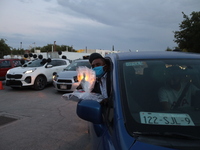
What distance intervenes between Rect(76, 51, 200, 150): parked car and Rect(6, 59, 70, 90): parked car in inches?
313

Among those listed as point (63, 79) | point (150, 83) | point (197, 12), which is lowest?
point (63, 79)

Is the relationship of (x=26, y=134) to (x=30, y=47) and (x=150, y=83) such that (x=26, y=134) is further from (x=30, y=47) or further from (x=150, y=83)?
(x=30, y=47)

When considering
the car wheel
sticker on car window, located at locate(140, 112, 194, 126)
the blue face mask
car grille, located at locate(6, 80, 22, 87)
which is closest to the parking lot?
the blue face mask

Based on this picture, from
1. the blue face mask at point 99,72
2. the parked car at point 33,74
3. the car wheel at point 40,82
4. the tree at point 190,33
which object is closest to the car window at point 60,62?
the parked car at point 33,74

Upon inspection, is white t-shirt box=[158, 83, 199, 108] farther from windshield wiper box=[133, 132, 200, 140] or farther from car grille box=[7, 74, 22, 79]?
car grille box=[7, 74, 22, 79]

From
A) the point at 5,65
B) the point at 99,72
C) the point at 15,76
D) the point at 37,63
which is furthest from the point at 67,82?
the point at 5,65

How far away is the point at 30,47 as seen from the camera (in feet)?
241

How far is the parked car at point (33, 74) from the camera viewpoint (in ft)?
30.1

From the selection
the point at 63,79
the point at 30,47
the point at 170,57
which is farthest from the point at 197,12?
the point at 30,47

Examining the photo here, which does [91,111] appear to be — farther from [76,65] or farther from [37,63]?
[37,63]

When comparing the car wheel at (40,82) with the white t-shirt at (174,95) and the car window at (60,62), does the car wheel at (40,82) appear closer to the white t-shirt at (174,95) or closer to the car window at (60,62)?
the car window at (60,62)

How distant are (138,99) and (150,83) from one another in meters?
0.30

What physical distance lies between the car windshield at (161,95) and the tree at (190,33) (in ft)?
70.7

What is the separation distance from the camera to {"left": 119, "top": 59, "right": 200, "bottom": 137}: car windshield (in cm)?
152
